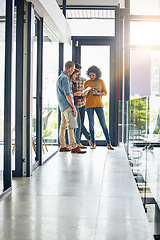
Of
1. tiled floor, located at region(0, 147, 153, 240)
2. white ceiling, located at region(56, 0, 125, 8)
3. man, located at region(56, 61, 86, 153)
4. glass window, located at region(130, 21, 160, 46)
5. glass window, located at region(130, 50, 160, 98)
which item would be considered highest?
white ceiling, located at region(56, 0, 125, 8)

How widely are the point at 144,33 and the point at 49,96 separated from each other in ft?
10.4

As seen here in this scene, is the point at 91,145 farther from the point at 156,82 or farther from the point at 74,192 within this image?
the point at 74,192

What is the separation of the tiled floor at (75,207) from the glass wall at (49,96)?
912 mm

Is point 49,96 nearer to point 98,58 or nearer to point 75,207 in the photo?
point 98,58

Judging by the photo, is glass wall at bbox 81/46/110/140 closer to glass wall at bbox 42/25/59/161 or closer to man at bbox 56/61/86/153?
glass wall at bbox 42/25/59/161

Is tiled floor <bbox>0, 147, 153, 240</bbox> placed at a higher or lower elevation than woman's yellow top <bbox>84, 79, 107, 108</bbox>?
lower

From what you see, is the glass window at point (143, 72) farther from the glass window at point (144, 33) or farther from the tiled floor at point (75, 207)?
the tiled floor at point (75, 207)

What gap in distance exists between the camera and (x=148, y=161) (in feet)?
10.2

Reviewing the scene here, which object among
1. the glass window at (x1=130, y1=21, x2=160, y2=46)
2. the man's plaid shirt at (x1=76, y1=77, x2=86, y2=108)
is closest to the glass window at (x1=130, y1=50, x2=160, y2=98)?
the glass window at (x1=130, y1=21, x2=160, y2=46)

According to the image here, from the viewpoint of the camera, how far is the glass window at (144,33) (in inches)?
309

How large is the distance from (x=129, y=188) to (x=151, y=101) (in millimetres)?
1205

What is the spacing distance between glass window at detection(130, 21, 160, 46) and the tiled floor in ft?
12.5

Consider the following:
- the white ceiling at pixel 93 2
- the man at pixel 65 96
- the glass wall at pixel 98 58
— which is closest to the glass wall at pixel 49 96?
the man at pixel 65 96

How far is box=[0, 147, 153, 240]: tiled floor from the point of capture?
248cm
